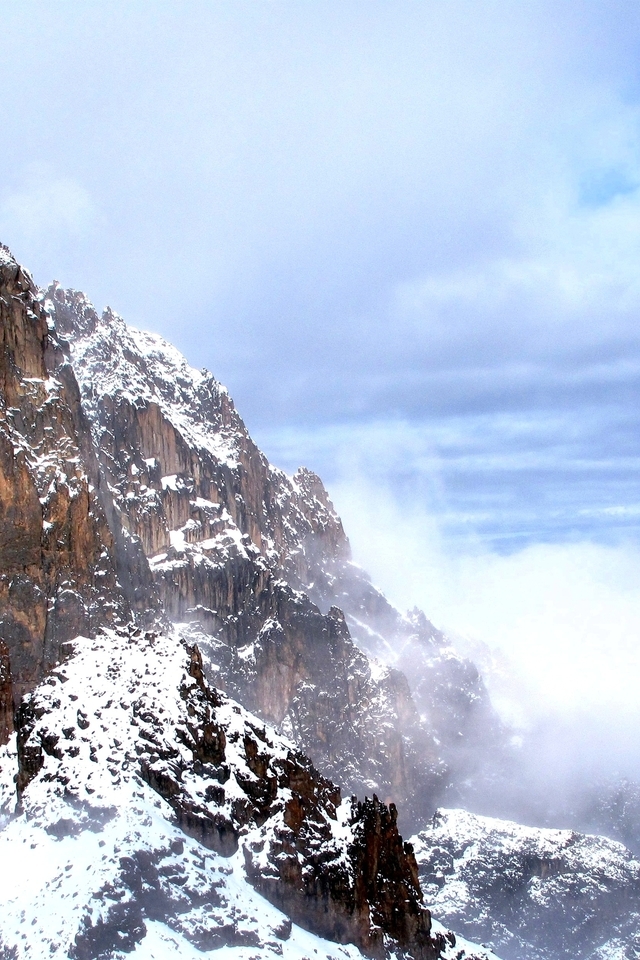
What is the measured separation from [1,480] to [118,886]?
79121 mm

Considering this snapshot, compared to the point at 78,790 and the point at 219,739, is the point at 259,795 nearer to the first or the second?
the point at 219,739

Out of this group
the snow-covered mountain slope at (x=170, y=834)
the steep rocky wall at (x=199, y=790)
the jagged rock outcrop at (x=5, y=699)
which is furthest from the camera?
the jagged rock outcrop at (x=5, y=699)

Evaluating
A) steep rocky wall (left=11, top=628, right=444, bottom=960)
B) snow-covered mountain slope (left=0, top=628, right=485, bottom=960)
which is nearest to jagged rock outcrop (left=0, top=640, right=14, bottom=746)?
snow-covered mountain slope (left=0, top=628, right=485, bottom=960)

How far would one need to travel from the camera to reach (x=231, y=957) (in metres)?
138

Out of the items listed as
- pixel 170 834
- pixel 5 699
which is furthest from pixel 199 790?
pixel 5 699

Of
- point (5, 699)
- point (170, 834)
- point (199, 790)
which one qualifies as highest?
point (5, 699)

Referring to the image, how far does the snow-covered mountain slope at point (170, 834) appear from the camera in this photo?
13488cm

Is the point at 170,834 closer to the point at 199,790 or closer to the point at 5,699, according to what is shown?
the point at 199,790

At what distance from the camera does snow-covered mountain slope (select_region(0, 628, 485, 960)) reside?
134875mm

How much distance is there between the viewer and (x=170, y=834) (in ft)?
472

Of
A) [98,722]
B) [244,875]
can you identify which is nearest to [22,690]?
[98,722]

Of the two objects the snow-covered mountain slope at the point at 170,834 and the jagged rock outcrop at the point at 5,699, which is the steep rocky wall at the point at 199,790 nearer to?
the snow-covered mountain slope at the point at 170,834

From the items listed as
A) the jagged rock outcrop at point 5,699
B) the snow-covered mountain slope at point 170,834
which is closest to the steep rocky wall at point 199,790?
the snow-covered mountain slope at point 170,834

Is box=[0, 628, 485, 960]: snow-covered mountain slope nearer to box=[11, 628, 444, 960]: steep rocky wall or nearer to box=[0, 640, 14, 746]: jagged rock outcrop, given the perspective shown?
box=[11, 628, 444, 960]: steep rocky wall
